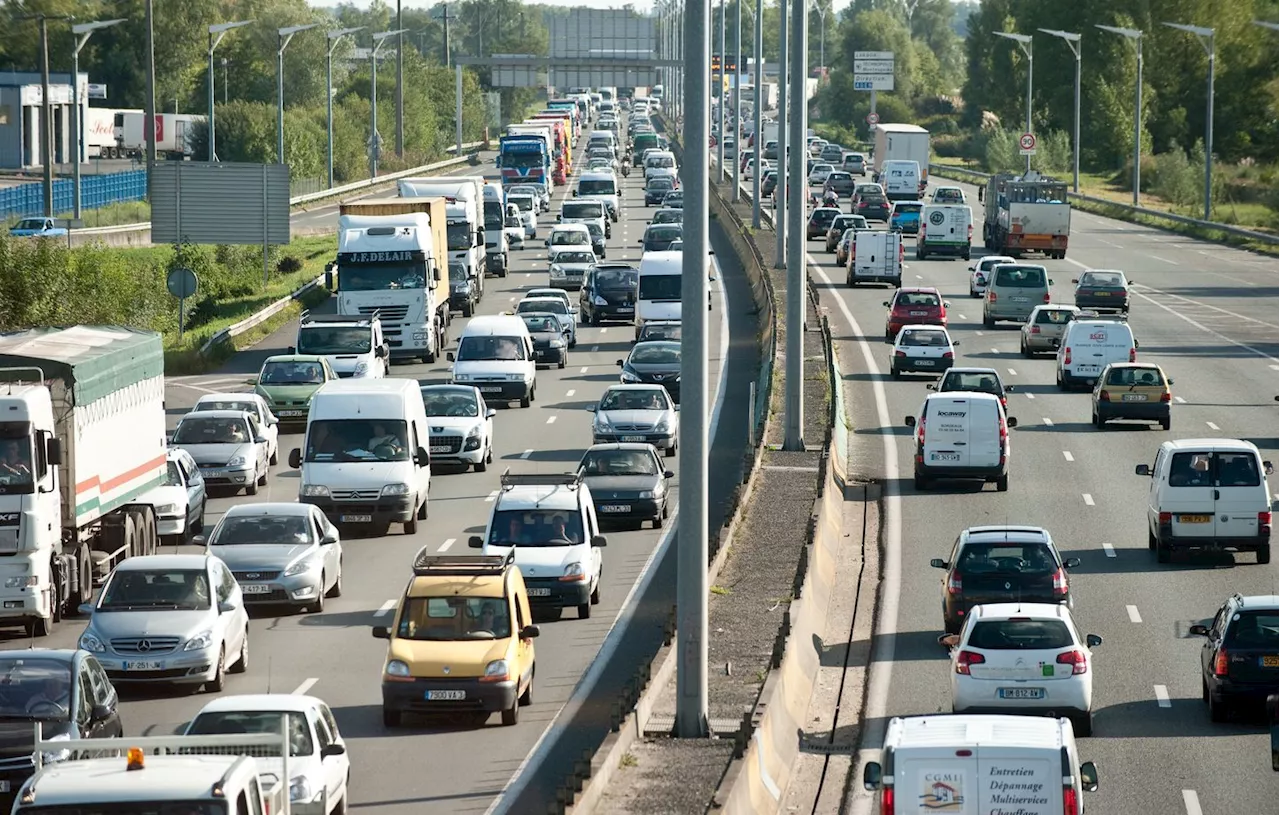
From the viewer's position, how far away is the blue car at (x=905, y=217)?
94.3 meters

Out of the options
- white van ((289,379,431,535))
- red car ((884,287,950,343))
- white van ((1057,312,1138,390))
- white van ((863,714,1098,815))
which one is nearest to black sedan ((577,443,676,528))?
white van ((289,379,431,535))

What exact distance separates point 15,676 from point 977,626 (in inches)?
378

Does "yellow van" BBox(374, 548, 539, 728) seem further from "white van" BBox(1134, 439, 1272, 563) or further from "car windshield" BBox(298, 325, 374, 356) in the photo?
"car windshield" BBox(298, 325, 374, 356)

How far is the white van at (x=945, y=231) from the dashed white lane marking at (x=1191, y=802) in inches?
2574

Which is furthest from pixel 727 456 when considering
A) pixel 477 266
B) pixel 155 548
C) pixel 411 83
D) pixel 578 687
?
pixel 411 83

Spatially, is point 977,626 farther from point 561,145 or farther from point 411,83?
point 411,83

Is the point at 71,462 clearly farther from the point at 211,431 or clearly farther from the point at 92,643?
the point at 211,431

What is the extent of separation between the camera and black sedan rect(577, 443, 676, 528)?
35375 mm

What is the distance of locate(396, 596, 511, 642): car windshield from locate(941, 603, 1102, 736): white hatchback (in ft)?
15.7

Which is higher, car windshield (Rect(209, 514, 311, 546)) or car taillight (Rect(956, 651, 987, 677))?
car windshield (Rect(209, 514, 311, 546))

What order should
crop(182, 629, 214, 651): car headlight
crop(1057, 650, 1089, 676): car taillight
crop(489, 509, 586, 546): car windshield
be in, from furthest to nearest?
crop(489, 509, 586, 546): car windshield
crop(182, 629, 214, 651): car headlight
crop(1057, 650, 1089, 676): car taillight

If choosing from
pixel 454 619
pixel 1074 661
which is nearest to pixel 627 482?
pixel 454 619

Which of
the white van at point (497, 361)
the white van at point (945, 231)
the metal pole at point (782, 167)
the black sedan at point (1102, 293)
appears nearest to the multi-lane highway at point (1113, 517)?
the black sedan at point (1102, 293)

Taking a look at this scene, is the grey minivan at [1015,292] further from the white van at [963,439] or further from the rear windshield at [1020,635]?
the rear windshield at [1020,635]
